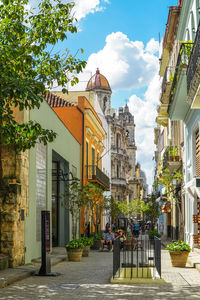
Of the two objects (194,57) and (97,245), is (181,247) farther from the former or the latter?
(97,245)

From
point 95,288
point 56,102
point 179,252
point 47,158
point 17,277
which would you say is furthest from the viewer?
point 56,102

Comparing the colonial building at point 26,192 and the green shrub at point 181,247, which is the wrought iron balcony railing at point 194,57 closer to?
the green shrub at point 181,247

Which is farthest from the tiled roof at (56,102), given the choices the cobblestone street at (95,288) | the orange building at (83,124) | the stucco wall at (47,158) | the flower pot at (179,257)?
the cobblestone street at (95,288)

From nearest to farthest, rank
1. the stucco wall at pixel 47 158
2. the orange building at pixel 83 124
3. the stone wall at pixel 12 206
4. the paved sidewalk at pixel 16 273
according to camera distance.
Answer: the paved sidewalk at pixel 16 273 → the stone wall at pixel 12 206 → the stucco wall at pixel 47 158 → the orange building at pixel 83 124

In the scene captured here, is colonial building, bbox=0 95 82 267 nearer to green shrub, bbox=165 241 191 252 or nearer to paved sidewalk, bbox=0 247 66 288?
paved sidewalk, bbox=0 247 66 288

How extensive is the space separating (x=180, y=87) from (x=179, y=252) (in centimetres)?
586

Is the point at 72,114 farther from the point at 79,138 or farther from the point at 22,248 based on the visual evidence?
the point at 22,248

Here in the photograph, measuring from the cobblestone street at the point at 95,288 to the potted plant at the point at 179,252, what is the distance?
120 cm

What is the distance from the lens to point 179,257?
15.2m

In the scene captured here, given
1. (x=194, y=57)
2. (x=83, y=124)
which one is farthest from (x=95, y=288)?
(x=83, y=124)

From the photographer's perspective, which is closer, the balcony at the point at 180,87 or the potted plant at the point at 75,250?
the balcony at the point at 180,87

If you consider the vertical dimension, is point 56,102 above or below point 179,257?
above

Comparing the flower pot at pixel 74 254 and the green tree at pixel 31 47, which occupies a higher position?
the green tree at pixel 31 47

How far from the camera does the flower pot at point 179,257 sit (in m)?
15.2
